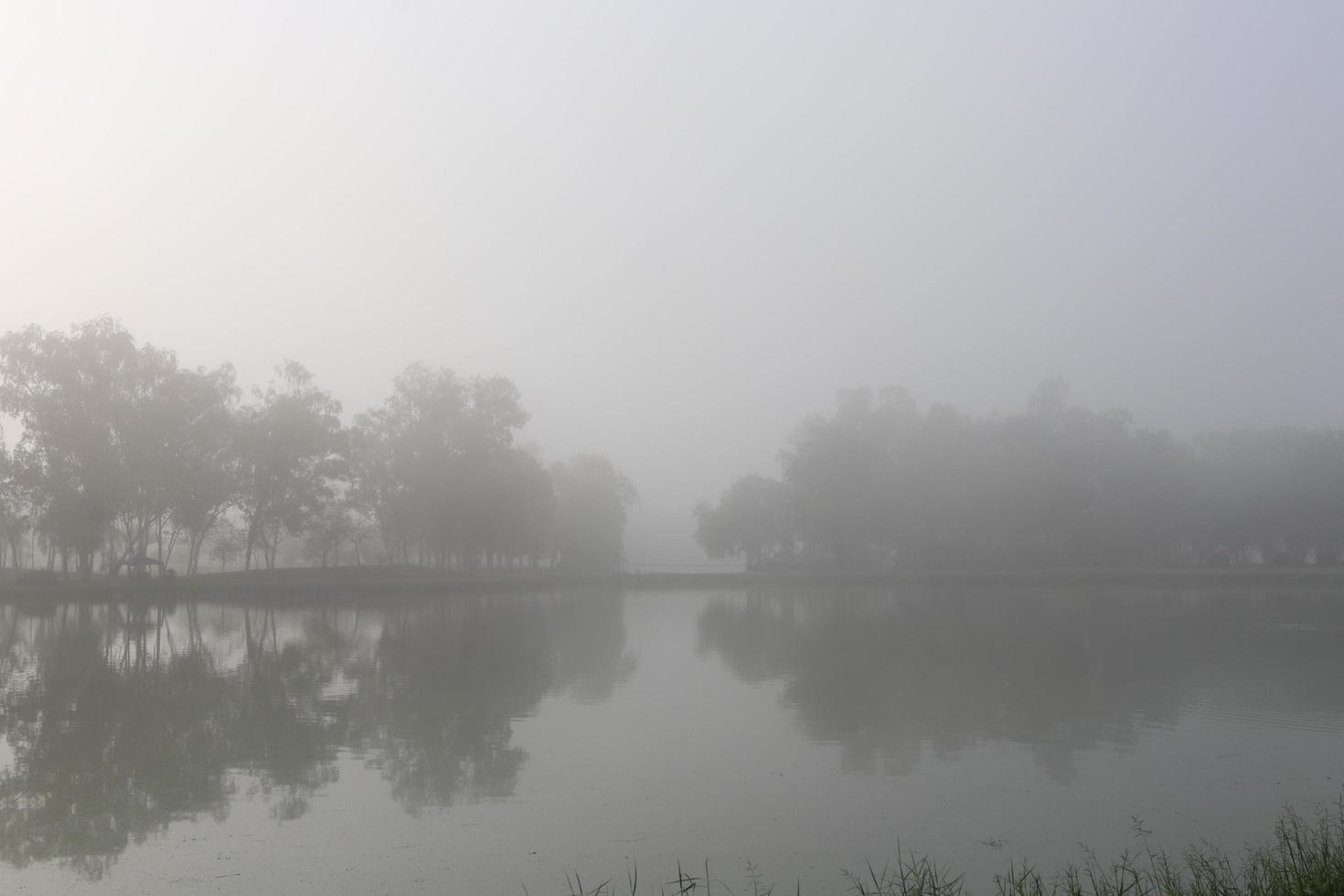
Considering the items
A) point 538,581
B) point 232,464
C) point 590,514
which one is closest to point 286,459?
point 232,464

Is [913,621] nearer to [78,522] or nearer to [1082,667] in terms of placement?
[1082,667]

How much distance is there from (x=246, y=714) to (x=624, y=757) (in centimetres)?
655

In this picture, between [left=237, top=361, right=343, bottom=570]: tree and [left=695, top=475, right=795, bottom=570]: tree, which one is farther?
[left=695, top=475, right=795, bottom=570]: tree

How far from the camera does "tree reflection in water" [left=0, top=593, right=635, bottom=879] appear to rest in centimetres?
988

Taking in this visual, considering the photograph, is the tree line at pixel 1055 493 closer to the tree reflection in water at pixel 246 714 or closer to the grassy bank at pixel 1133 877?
the tree reflection in water at pixel 246 714

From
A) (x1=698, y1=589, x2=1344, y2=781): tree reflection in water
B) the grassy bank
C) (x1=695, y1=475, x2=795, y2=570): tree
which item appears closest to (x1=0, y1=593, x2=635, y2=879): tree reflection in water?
the grassy bank

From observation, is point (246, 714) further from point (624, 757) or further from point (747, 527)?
point (747, 527)

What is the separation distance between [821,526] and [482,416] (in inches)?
1064

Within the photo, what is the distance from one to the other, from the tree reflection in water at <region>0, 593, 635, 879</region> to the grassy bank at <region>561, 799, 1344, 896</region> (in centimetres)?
350

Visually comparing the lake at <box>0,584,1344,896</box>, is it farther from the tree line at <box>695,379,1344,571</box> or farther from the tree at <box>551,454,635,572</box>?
the tree at <box>551,454,635,572</box>

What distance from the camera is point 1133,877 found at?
7859mm

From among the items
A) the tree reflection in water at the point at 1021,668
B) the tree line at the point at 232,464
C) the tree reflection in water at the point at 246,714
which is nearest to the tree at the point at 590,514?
the tree line at the point at 232,464

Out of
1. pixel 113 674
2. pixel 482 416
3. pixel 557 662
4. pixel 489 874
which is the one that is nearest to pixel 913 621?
pixel 557 662

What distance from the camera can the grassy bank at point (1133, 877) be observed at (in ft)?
20.3
